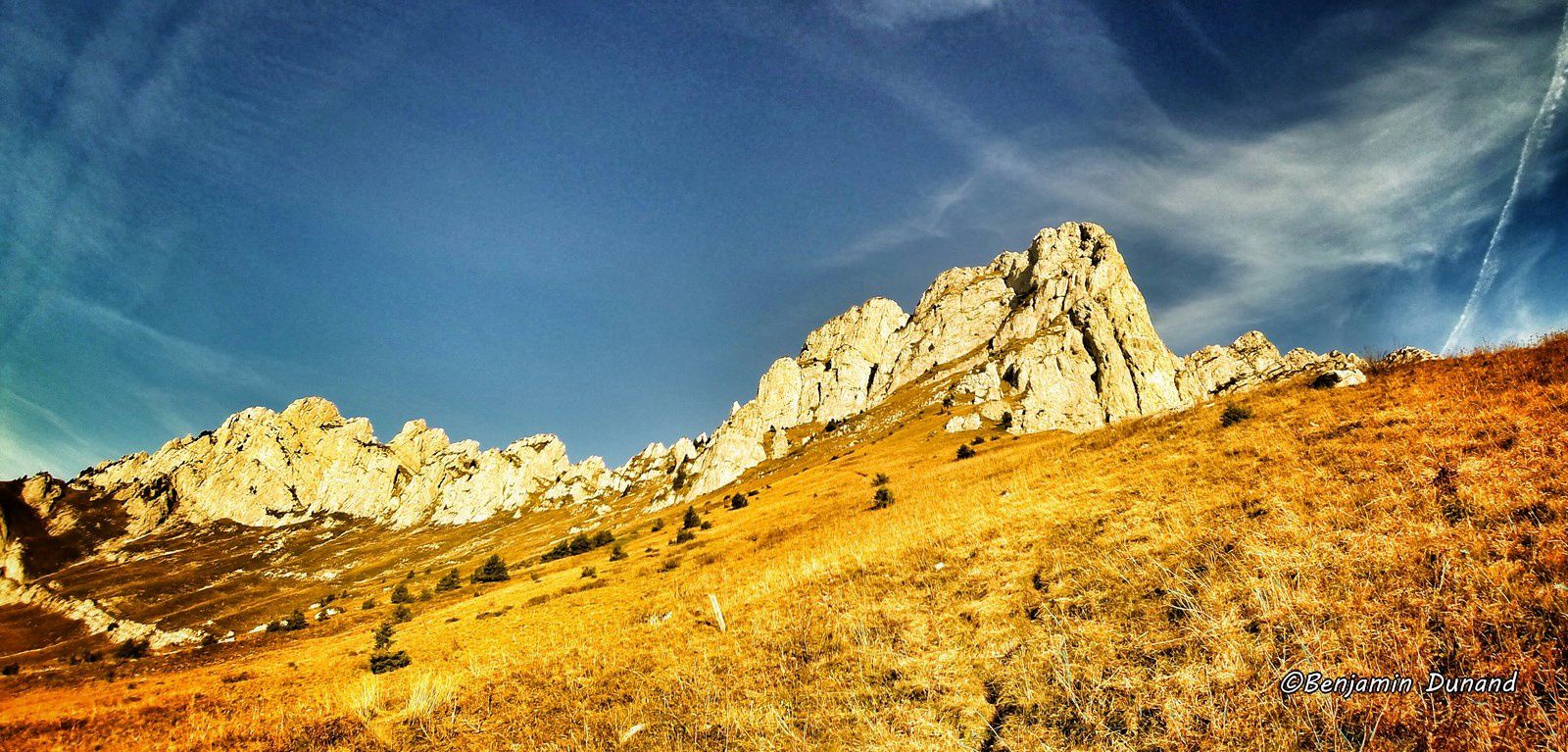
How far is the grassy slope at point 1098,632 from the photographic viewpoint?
6320 millimetres

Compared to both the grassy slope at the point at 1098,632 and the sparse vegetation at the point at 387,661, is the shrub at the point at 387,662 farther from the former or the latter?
the grassy slope at the point at 1098,632

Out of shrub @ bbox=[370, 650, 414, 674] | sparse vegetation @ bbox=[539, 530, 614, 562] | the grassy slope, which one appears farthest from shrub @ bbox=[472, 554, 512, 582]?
shrub @ bbox=[370, 650, 414, 674]

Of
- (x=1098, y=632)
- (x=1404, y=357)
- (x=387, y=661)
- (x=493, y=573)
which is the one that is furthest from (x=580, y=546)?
(x=1404, y=357)

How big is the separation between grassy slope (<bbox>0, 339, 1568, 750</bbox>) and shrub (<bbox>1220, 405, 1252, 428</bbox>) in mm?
1399

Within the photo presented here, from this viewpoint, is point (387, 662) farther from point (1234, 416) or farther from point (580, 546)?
point (580, 546)

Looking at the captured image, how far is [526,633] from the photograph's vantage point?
1883 cm

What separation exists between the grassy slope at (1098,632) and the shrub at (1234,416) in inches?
55.1

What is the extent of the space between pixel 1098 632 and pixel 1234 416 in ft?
64.0

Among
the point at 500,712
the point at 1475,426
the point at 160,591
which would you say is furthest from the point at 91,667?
the point at 160,591

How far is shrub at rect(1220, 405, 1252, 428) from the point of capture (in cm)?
2181

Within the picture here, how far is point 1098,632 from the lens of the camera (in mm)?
8734

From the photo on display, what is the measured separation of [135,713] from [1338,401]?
128 ft

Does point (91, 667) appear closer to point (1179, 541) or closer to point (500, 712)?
point (500, 712)

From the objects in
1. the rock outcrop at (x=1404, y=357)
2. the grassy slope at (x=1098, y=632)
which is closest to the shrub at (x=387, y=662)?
the grassy slope at (x=1098, y=632)
